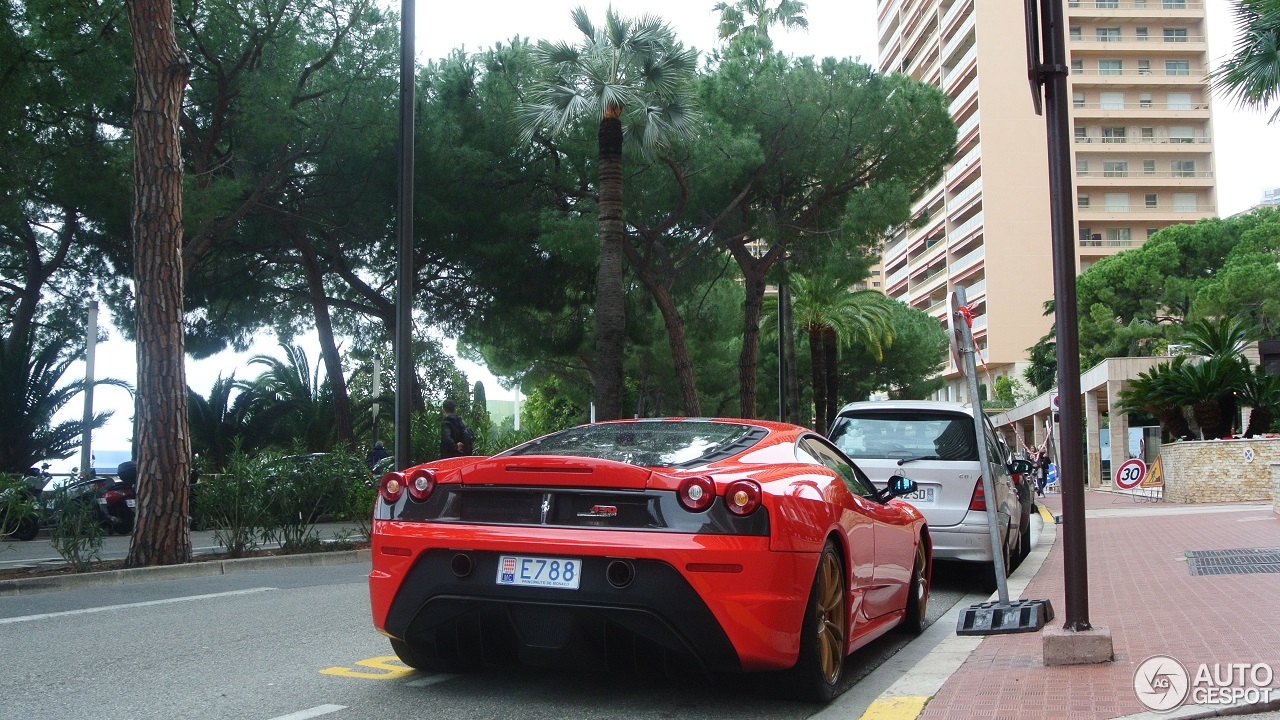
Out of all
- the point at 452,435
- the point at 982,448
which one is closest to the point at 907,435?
the point at 982,448

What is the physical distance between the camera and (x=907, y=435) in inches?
392

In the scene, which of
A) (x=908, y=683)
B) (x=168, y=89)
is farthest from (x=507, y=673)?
(x=168, y=89)

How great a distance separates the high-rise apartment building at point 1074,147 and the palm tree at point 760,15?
1441 inches

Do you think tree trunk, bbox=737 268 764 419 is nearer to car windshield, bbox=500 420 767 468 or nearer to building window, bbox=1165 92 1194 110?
car windshield, bbox=500 420 767 468

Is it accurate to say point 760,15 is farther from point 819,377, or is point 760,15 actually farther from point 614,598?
point 614,598

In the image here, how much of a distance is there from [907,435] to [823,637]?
5.21 m

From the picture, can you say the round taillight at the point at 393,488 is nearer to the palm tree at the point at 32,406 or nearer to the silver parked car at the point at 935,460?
the silver parked car at the point at 935,460

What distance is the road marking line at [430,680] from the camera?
5363 millimetres

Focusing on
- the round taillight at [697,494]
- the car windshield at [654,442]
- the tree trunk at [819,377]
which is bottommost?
the round taillight at [697,494]

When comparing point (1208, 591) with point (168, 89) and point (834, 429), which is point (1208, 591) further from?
point (168, 89)

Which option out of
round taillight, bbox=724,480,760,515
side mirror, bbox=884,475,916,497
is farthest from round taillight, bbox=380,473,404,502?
side mirror, bbox=884,475,916,497

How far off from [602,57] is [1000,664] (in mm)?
17709

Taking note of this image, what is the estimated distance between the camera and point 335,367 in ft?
80.3

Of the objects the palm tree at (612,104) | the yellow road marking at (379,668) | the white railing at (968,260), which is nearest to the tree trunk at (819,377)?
the palm tree at (612,104)
